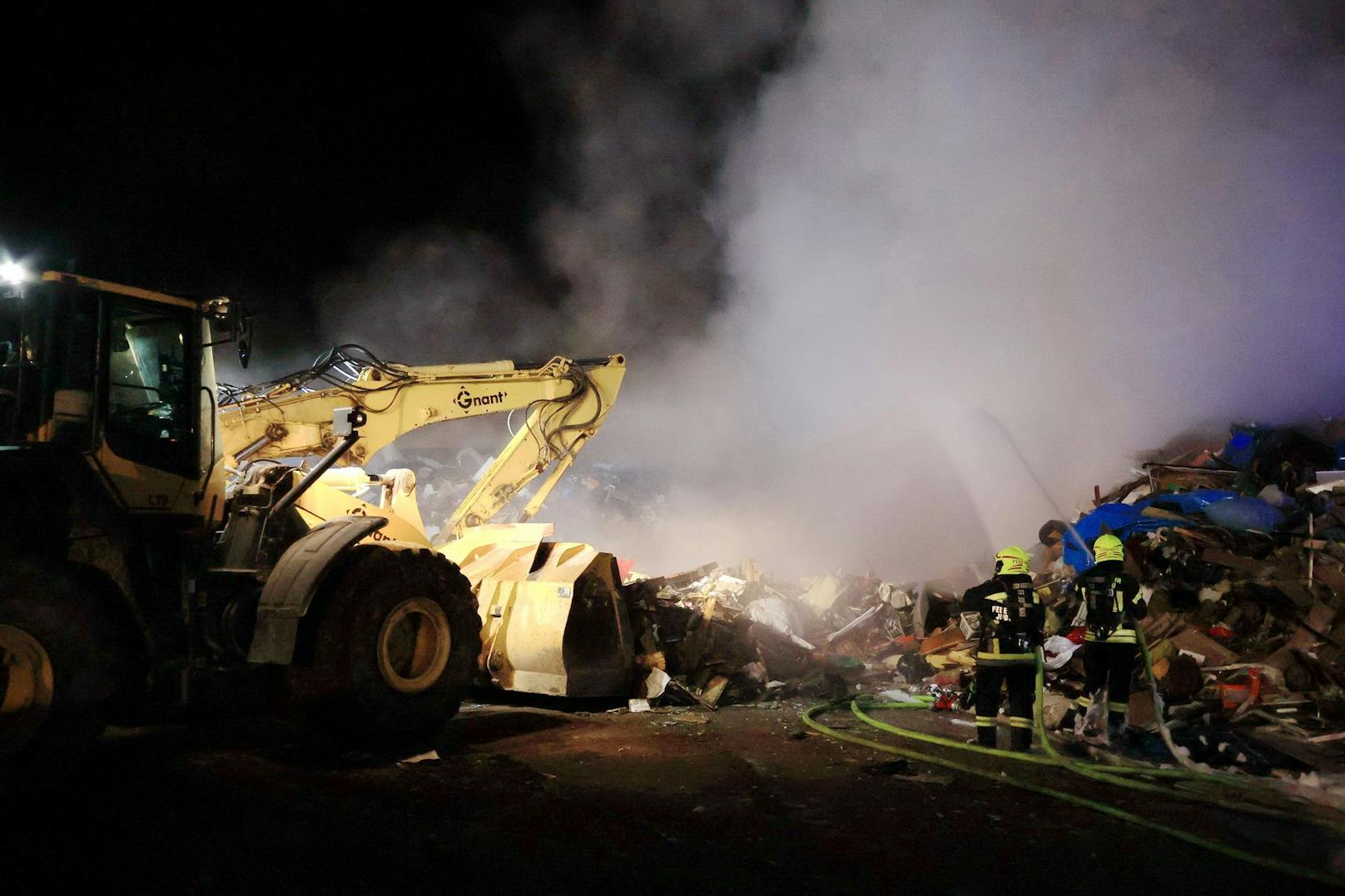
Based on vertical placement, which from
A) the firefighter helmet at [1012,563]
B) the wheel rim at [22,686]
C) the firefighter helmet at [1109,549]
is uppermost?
the firefighter helmet at [1109,549]

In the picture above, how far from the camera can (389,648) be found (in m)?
5.19

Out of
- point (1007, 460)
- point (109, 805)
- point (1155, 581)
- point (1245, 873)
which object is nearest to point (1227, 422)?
point (1007, 460)

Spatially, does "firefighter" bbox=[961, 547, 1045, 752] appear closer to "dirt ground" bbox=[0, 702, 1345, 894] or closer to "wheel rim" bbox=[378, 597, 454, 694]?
"dirt ground" bbox=[0, 702, 1345, 894]

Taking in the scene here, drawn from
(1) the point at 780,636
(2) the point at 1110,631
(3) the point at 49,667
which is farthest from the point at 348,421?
(2) the point at 1110,631

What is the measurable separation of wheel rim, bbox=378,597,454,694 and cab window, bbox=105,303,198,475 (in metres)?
1.54

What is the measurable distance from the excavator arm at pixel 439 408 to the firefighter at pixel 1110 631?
195 inches

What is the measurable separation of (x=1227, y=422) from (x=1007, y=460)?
3.13 metres

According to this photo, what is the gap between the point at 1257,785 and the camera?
4.57 meters

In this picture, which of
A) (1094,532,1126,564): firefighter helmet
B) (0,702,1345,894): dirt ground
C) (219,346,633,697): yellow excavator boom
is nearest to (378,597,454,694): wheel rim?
(0,702,1345,894): dirt ground

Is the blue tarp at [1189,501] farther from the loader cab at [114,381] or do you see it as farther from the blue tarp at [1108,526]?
the loader cab at [114,381]

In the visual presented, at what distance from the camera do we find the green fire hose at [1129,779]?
11.2ft

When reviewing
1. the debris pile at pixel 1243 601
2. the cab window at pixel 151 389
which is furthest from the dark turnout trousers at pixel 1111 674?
the cab window at pixel 151 389

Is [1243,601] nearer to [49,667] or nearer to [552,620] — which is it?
[552,620]

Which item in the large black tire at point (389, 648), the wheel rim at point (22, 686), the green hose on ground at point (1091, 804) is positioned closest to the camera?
the green hose on ground at point (1091, 804)
